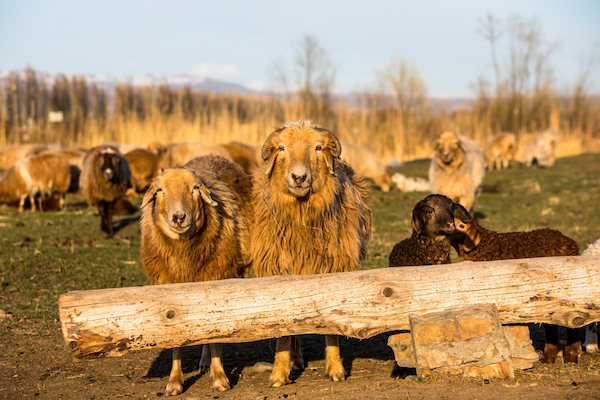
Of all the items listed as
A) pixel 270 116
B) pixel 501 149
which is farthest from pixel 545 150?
pixel 270 116

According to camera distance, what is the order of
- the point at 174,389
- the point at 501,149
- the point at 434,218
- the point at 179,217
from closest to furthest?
the point at 174,389 → the point at 179,217 → the point at 434,218 → the point at 501,149

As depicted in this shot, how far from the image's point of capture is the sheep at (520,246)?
4793 mm

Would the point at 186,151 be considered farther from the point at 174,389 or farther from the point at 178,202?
the point at 174,389

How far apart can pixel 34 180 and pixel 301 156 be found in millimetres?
12282

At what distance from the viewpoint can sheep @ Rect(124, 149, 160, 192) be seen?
17234 millimetres

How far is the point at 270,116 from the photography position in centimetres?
2539

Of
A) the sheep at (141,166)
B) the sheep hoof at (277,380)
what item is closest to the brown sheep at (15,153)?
the sheep at (141,166)

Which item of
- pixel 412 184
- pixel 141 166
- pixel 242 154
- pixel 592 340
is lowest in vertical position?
pixel 592 340

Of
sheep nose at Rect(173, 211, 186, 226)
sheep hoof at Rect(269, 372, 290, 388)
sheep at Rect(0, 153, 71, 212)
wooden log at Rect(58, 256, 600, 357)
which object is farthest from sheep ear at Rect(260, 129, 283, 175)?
sheep at Rect(0, 153, 71, 212)

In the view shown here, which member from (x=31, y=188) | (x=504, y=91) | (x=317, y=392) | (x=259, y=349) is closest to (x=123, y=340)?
(x=317, y=392)

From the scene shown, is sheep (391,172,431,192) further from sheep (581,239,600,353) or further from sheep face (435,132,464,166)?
sheep (581,239,600,353)

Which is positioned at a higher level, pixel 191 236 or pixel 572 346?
pixel 191 236

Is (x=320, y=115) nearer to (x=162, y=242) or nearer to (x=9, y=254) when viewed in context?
(x=9, y=254)

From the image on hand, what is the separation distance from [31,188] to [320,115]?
41.9 feet
